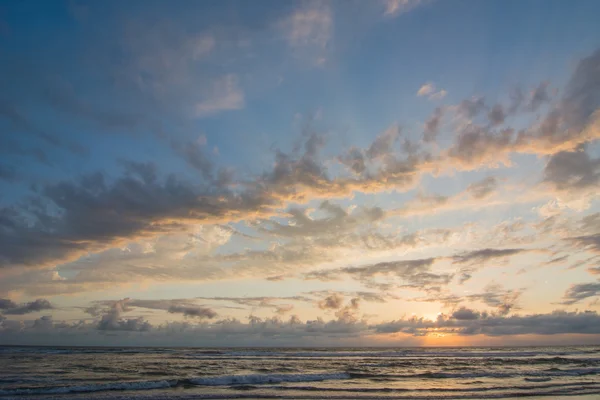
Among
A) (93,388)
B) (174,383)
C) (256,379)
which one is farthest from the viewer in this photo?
(256,379)

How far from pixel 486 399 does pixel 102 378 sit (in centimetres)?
3083

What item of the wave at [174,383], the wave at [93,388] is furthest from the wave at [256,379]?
the wave at [93,388]

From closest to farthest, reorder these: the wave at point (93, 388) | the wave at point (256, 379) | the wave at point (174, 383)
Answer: the wave at point (93, 388) < the wave at point (174, 383) < the wave at point (256, 379)

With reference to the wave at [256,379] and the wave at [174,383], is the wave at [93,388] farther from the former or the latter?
the wave at [256,379]

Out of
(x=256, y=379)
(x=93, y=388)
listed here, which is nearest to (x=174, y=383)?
(x=93, y=388)

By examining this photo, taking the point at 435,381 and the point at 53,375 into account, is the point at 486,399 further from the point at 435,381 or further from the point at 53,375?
the point at 53,375

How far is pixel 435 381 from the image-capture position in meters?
33.4


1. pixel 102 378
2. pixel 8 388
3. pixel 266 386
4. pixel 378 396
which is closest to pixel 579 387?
pixel 378 396

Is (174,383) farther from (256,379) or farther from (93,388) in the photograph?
(256,379)

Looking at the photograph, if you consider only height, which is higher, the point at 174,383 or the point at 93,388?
the point at 93,388

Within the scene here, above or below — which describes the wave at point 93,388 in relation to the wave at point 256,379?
above

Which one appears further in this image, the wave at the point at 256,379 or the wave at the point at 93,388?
the wave at the point at 256,379

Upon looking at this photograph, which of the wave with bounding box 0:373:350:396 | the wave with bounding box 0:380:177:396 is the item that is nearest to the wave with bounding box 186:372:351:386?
the wave with bounding box 0:373:350:396

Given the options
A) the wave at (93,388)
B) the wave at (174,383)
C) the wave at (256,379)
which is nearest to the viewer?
the wave at (93,388)
